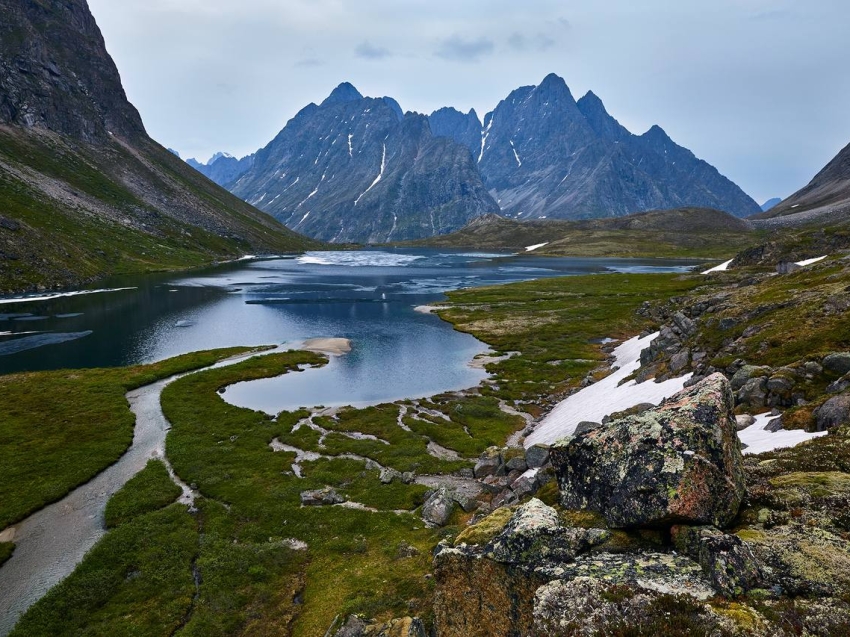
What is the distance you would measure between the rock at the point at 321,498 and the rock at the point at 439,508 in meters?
6.70

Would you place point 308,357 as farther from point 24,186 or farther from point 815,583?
point 24,186

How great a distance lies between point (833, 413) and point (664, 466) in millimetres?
13581

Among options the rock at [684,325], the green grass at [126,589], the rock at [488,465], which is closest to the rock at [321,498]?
the green grass at [126,589]

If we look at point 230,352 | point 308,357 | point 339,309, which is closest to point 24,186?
point 339,309

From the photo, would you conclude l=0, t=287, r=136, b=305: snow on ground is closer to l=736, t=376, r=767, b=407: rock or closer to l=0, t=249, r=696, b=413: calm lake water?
l=0, t=249, r=696, b=413: calm lake water

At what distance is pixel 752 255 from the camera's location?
14312 cm

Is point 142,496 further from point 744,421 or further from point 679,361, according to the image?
point 679,361

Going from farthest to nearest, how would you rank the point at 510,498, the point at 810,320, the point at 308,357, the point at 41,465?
the point at 308,357, the point at 41,465, the point at 810,320, the point at 510,498

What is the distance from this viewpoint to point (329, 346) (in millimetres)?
85312

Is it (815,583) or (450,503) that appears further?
(450,503)

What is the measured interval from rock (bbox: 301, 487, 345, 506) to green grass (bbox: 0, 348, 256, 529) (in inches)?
752

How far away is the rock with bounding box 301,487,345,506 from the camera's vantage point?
32.8 m

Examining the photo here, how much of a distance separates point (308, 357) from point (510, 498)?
5682cm

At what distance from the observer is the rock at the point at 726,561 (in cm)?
994
